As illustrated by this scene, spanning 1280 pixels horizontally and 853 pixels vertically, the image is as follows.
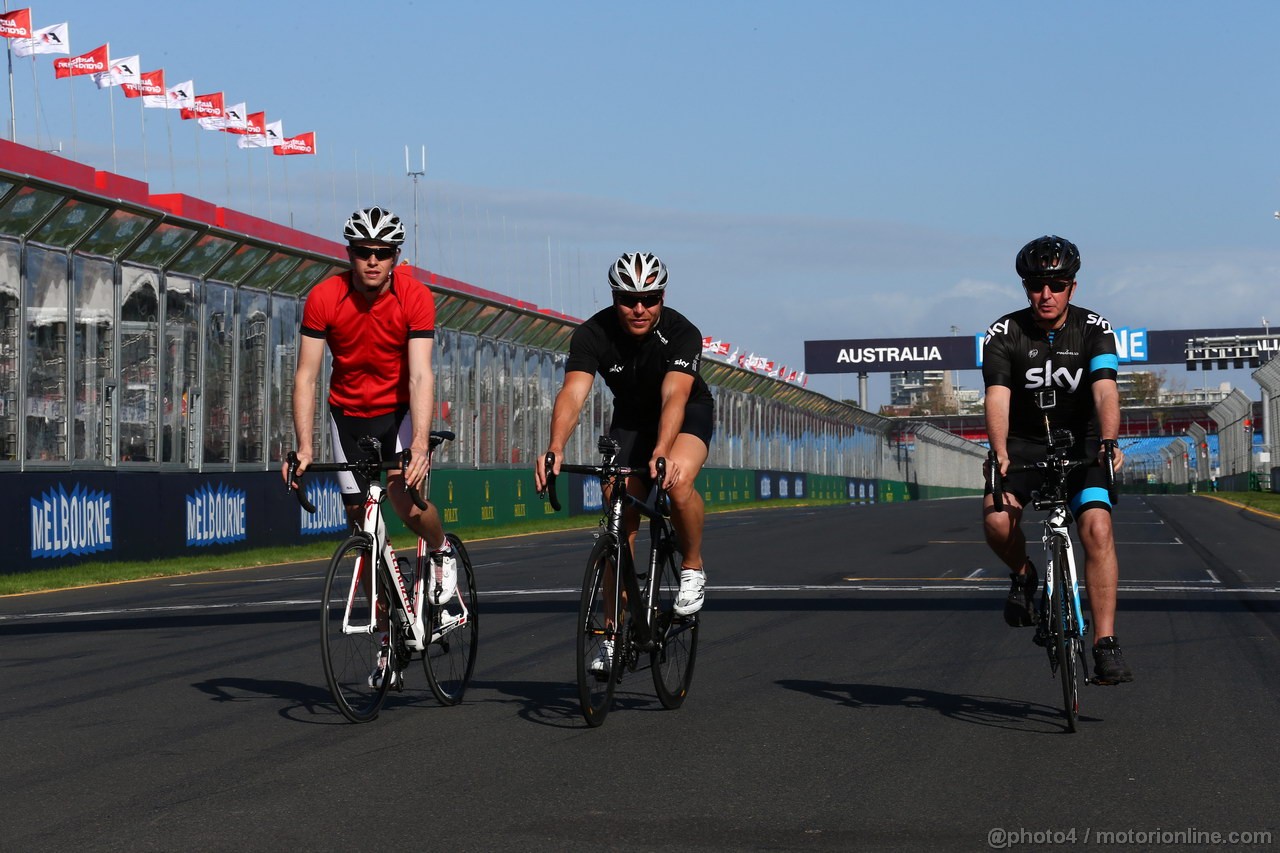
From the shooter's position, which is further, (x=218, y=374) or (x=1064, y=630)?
(x=218, y=374)

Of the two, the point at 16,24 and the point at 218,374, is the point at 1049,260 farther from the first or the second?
the point at 16,24

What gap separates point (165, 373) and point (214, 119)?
1329cm

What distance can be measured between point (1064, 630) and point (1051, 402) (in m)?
1.05

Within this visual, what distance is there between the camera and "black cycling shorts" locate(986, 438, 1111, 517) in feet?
22.7

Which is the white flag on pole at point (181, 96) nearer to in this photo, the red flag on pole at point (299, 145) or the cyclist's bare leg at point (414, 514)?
the red flag on pole at point (299, 145)

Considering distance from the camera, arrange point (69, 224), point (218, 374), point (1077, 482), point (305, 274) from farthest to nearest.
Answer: point (305, 274) < point (218, 374) < point (69, 224) < point (1077, 482)

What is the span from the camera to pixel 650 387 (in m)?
7.17

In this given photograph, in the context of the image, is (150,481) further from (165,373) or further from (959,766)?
(959,766)

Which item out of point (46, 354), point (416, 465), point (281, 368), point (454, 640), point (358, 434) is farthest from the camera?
point (281, 368)

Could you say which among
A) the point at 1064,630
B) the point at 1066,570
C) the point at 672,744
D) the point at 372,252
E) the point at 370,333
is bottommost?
the point at 672,744

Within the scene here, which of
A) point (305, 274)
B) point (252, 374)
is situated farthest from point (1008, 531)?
point (305, 274)

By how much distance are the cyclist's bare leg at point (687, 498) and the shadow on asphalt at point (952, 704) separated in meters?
0.94

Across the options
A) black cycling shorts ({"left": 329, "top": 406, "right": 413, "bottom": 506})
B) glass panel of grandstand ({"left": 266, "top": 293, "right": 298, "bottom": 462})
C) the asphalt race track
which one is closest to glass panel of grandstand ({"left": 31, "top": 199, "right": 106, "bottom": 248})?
glass panel of grandstand ({"left": 266, "top": 293, "right": 298, "bottom": 462})

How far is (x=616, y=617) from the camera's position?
6723 millimetres
